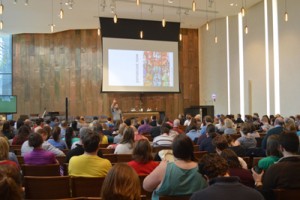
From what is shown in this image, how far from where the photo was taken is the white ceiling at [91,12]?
13591 mm

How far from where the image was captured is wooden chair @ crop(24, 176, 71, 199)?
10.5 feet

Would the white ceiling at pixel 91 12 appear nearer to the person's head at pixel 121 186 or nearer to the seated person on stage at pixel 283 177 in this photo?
the seated person on stage at pixel 283 177

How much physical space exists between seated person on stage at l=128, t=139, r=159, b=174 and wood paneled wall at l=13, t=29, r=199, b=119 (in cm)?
1430

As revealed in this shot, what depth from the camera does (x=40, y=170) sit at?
397 centimetres

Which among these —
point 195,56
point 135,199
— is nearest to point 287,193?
point 135,199

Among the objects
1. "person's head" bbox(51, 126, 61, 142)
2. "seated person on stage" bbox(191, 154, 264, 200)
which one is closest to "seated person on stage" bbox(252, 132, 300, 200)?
"seated person on stage" bbox(191, 154, 264, 200)

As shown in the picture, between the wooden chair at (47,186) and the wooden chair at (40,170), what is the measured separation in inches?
25.3

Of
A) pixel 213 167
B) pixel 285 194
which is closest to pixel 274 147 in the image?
pixel 285 194

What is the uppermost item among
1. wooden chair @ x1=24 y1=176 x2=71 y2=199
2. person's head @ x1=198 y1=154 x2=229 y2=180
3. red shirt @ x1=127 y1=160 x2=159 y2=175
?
person's head @ x1=198 y1=154 x2=229 y2=180

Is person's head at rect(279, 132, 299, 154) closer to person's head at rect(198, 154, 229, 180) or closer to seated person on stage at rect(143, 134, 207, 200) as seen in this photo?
seated person on stage at rect(143, 134, 207, 200)

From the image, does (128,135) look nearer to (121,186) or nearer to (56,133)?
(56,133)

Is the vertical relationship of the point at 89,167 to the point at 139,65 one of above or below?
below

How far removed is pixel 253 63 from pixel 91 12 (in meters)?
7.93

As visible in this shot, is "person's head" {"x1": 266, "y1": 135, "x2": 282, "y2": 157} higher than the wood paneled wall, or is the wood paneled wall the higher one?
the wood paneled wall
